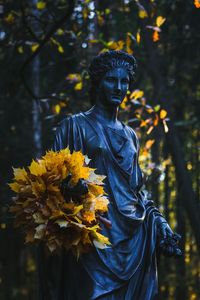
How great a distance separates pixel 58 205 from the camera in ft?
19.5

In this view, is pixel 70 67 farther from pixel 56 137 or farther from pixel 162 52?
pixel 56 137

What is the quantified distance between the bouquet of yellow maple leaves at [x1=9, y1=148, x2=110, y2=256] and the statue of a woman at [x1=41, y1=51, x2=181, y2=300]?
0.44 ft

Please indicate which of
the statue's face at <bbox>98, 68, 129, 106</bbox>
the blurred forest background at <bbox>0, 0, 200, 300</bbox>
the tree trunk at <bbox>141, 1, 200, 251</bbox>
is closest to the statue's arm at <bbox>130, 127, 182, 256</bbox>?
the statue's face at <bbox>98, 68, 129, 106</bbox>

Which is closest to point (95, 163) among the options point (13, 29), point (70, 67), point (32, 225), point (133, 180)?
point (133, 180)

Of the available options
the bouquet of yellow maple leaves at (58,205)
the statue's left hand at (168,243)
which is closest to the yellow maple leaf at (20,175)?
the bouquet of yellow maple leaves at (58,205)

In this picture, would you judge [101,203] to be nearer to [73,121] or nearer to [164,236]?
[164,236]

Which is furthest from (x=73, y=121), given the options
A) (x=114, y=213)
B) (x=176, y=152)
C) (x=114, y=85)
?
(x=176, y=152)

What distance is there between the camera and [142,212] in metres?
6.75

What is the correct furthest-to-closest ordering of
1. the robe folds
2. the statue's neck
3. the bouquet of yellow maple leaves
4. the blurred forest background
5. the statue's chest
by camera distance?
the blurred forest background → the statue's neck → the statue's chest → the robe folds → the bouquet of yellow maple leaves

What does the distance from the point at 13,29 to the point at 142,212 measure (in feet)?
33.6

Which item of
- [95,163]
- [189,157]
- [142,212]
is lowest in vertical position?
[189,157]

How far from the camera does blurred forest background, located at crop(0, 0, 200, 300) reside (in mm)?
13797

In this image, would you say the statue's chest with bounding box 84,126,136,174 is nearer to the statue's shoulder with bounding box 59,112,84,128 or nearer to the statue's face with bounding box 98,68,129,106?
the statue's shoulder with bounding box 59,112,84,128

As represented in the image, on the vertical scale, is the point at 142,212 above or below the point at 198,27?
below
